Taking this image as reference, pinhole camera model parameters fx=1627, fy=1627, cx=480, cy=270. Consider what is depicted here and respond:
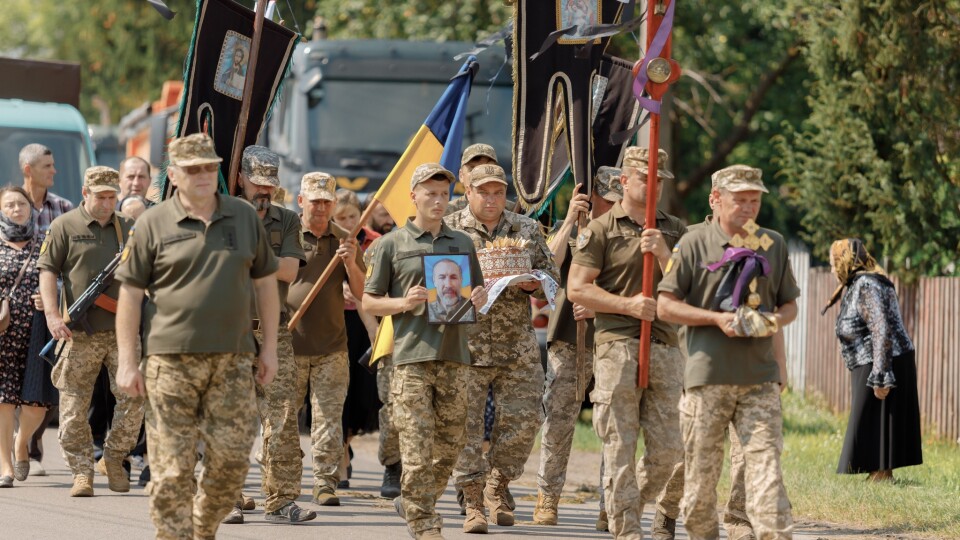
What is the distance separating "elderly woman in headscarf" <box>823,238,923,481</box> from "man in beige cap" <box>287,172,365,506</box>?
3.69m

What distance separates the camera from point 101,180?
425 inches

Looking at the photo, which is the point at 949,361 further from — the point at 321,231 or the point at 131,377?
the point at 131,377

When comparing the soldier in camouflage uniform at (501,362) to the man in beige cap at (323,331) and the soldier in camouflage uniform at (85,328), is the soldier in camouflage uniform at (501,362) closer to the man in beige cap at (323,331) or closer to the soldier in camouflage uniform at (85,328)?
the man in beige cap at (323,331)

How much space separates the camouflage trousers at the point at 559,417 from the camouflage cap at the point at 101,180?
3.20m

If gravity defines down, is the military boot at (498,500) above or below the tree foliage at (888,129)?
below

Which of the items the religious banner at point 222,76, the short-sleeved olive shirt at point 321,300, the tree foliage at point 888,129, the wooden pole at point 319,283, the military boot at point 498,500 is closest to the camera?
the military boot at point 498,500

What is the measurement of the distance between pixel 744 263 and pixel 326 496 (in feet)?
12.9

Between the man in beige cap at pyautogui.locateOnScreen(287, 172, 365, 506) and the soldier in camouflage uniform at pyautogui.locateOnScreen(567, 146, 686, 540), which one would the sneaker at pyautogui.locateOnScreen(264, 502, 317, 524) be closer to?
the man in beige cap at pyautogui.locateOnScreen(287, 172, 365, 506)

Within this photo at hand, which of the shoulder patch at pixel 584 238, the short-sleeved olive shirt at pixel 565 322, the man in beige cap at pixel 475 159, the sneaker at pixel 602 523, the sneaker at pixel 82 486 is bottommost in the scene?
the sneaker at pixel 602 523

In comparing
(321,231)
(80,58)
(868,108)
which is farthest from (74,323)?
(80,58)

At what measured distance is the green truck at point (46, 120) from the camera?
16266 millimetres

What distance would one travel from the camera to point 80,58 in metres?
39.7

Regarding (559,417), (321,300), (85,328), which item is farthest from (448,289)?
(85,328)

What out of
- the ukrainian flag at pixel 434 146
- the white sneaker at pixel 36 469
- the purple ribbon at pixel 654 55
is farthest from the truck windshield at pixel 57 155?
the purple ribbon at pixel 654 55
